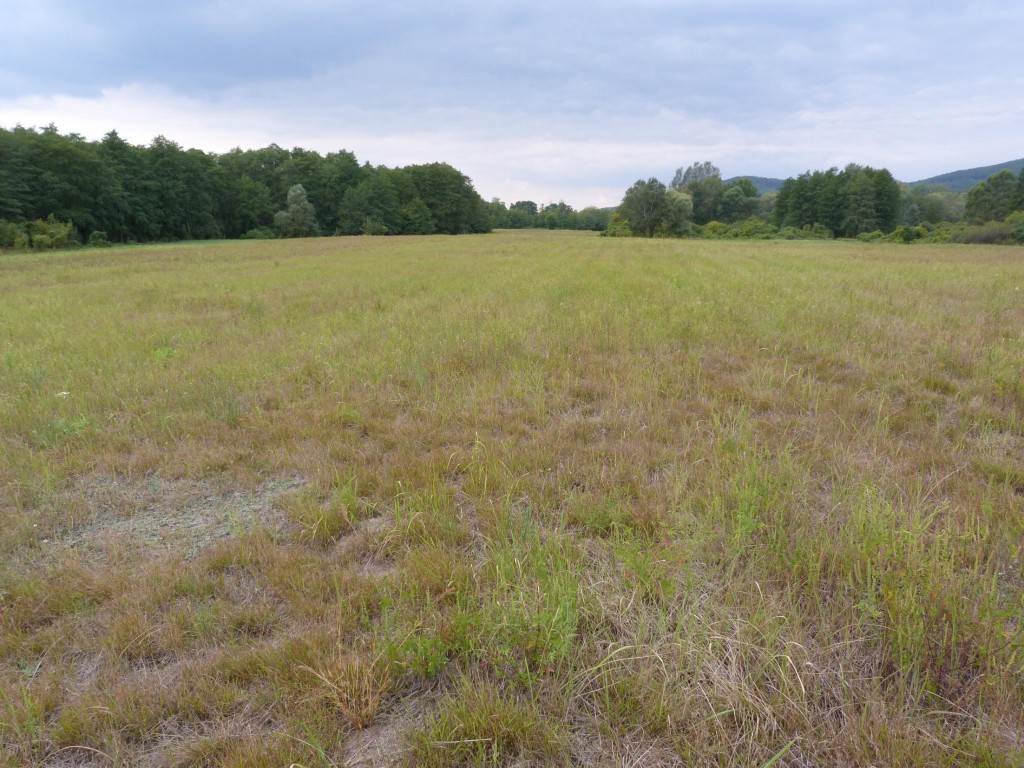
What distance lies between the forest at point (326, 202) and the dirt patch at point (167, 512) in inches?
1808

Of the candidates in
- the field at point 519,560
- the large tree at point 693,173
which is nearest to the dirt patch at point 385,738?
the field at point 519,560

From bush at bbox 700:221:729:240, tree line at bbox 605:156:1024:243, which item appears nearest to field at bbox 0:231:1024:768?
tree line at bbox 605:156:1024:243

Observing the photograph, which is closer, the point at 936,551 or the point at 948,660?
the point at 948,660

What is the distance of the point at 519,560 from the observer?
256 centimetres

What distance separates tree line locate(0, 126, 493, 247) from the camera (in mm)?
42656

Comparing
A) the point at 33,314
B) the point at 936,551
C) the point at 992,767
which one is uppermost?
the point at 33,314

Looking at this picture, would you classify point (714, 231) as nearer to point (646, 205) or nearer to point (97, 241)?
point (646, 205)

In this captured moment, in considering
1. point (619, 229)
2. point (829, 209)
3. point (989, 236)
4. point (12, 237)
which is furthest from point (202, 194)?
point (829, 209)

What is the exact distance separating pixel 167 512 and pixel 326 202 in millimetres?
82557

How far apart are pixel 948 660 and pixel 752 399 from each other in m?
3.26

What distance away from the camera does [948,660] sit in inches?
74.8

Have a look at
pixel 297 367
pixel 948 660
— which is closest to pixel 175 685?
pixel 948 660

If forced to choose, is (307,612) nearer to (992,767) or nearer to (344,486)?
(344,486)

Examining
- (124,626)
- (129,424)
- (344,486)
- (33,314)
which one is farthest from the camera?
(33,314)
